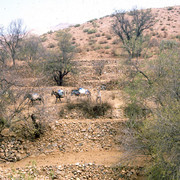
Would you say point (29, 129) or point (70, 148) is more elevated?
point (29, 129)

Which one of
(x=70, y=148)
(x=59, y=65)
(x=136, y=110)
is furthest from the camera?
(x=59, y=65)

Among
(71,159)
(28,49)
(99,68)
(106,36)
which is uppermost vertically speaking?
(106,36)

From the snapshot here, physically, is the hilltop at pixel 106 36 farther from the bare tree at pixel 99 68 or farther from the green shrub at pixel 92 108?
the green shrub at pixel 92 108

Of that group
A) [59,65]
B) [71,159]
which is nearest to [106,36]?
[59,65]

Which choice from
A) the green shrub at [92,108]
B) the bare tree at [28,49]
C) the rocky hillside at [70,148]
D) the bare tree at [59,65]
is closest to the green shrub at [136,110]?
the rocky hillside at [70,148]

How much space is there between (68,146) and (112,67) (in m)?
13.3

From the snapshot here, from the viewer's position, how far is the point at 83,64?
22828 mm

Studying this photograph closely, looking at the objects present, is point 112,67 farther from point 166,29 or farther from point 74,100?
point 166,29

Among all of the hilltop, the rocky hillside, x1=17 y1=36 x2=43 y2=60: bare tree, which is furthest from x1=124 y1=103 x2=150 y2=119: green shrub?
x1=17 y1=36 x2=43 y2=60: bare tree

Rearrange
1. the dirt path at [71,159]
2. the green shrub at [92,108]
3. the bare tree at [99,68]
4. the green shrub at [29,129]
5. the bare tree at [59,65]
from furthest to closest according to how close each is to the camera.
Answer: the bare tree at [99,68], the bare tree at [59,65], the green shrub at [92,108], the green shrub at [29,129], the dirt path at [71,159]

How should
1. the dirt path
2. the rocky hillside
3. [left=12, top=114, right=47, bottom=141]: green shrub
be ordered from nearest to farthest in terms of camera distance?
the rocky hillside → the dirt path → [left=12, top=114, right=47, bottom=141]: green shrub

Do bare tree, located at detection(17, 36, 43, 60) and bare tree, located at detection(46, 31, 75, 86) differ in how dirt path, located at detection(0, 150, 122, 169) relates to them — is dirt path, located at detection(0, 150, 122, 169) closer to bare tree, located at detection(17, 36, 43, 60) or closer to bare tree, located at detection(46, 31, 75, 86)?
bare tree, located at detection(46, 31, 75, 86)

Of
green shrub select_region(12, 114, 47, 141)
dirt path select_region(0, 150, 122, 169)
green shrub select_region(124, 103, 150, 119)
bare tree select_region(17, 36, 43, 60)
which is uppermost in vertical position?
bare tree select_region(17, 36, 43, 60)

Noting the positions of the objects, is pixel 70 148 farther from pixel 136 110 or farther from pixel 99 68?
pixel 99 68
